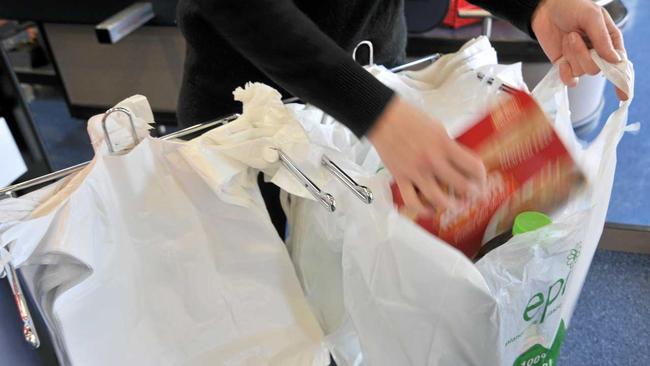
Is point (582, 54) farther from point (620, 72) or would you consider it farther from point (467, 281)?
point (467, 281)

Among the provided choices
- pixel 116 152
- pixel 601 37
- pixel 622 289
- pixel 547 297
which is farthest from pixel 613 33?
pixel 622 289

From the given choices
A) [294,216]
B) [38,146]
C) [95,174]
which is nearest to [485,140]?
[294,216]

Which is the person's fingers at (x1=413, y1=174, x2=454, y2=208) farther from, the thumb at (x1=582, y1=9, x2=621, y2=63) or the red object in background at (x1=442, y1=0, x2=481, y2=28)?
the red object in background at (x1=442, y1=0, x2=481, y2=28)

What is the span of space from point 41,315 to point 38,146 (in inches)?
33.8

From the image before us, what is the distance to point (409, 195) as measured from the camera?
47cm

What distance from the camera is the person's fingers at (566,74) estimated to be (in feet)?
2.08

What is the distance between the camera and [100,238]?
56cm

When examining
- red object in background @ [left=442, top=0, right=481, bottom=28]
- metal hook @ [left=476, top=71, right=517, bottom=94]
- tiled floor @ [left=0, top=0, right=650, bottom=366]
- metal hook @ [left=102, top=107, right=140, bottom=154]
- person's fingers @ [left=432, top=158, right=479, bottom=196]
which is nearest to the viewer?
person's fingers @ [left=432, top=158, right=479, bottom=196]

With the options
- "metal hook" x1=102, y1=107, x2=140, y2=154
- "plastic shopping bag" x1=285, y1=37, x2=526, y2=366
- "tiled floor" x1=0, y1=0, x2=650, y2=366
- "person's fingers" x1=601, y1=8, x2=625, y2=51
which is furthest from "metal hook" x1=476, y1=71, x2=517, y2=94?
"tiled floor" x1=0, y1=0, x2=650, y2=366

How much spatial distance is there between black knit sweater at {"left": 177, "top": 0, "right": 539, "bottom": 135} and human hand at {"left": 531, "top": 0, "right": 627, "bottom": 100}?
3cm

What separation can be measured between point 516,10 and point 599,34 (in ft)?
0.38

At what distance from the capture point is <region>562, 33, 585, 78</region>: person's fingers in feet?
2.03

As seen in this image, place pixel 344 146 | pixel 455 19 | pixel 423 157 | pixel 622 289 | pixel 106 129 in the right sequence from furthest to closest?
1. pixel 455 19
2. pixel 622 289
3. pixel 344 146
4. pixel 106 129
5. pixel 423 157

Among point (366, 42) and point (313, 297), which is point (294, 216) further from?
point (366, 42)
